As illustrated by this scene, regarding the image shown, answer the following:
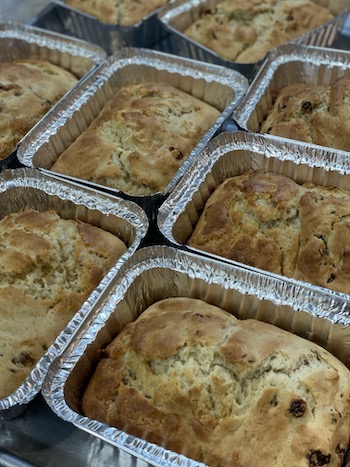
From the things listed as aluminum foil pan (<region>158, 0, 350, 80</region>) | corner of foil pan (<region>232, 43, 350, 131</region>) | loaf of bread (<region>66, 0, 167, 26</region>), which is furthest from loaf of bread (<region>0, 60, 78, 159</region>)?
corner of foil pan (<region>232, 43, 350, 131</region>)

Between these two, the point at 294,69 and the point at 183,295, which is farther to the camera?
the point at 294,69

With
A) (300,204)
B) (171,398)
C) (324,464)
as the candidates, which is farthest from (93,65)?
(324,464)

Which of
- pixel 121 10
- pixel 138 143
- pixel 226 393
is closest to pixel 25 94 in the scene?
pixel 138 143

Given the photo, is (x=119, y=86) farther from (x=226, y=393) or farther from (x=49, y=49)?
(x=226, y=393)

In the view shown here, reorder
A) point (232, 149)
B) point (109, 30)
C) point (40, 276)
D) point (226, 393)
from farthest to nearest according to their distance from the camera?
point (109, 30)
point (232, 149)
point (40, 276)
point (226, 393)

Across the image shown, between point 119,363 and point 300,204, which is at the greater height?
point 300,204

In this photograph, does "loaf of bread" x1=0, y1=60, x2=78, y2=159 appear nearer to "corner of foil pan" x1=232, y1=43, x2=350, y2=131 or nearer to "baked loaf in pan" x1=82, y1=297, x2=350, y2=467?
"corner of foil pan" x1=232, y1=43, x2=350, y2=131

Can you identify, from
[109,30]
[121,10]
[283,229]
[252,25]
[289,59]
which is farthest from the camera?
[121,10]

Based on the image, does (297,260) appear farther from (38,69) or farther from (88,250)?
(38,69)
